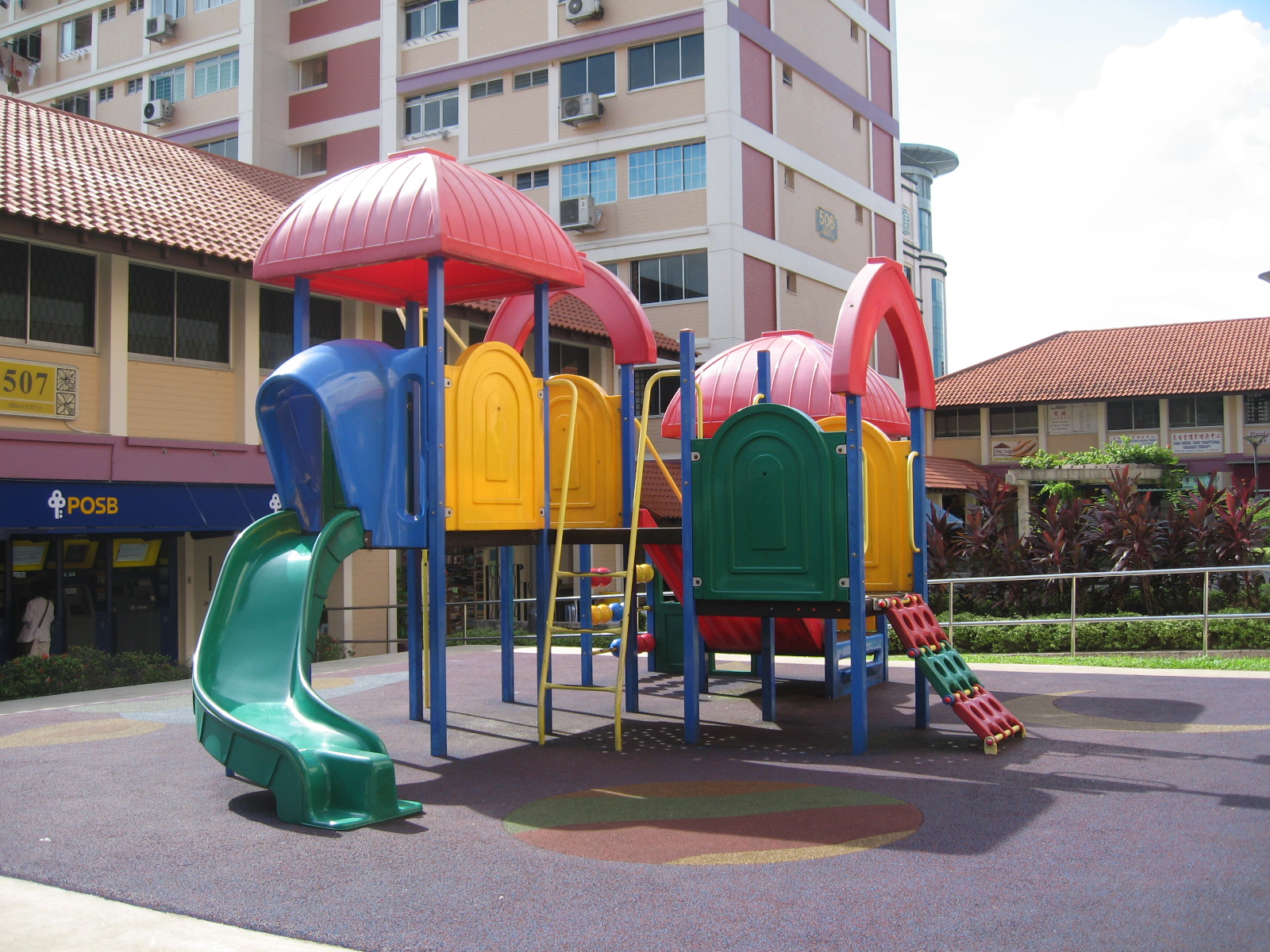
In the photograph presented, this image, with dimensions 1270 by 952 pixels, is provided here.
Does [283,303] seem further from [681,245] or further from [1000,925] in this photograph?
[1000,925]

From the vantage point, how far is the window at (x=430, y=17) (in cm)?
3466

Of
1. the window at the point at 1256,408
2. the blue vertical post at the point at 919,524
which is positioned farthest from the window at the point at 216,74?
the window at the point at 1256,408

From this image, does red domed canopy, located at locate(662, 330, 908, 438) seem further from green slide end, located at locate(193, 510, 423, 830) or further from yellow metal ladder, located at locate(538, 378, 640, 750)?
green slide end, located at locate(193, 510, 423, 830)

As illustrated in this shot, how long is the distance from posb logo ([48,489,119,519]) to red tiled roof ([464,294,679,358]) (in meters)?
7.00

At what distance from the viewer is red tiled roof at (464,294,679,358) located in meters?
21.6

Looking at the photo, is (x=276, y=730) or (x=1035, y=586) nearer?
(x=276, y=730)

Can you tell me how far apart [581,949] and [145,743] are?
236 inches

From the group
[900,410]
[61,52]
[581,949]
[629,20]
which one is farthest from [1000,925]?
[61,52]

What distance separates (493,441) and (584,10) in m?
25.4

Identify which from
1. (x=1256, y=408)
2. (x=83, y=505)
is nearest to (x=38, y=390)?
(x=83, y=505)

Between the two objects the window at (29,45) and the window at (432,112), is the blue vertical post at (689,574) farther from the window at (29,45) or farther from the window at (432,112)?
the window at (29,45)

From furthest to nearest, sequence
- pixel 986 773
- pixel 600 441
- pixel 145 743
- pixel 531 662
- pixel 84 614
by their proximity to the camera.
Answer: pixel 84 614, pixel 531 662, pixel 600 441, pixel 145 743, pixel 986 773

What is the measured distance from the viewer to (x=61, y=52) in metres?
42.3

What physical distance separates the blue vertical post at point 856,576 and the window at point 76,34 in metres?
41.9
